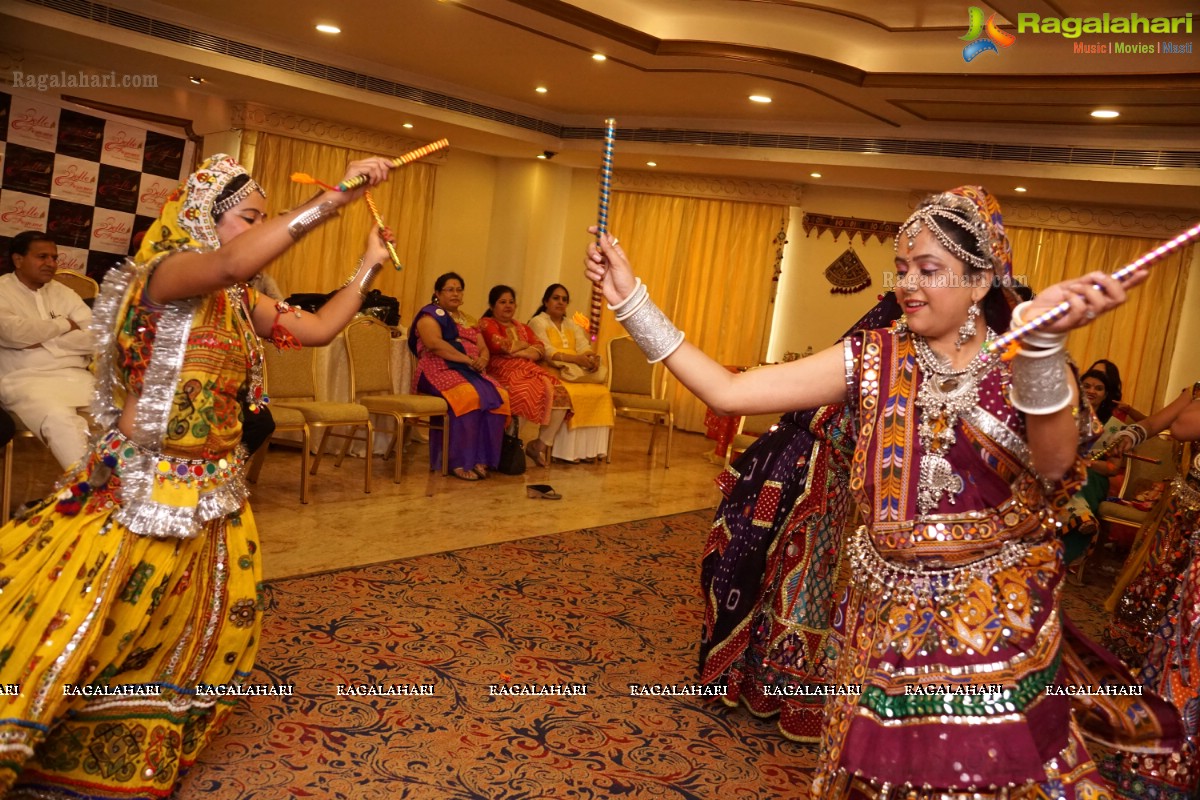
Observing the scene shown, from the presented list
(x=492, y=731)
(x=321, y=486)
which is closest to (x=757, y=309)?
(x=321, y=486)

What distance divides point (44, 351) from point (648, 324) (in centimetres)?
381

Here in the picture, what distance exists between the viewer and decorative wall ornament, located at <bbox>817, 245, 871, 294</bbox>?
996cm

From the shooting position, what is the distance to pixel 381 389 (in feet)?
22.0

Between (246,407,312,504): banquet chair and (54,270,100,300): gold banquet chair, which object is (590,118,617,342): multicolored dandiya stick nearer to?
(246,407,312,504): banquet chair

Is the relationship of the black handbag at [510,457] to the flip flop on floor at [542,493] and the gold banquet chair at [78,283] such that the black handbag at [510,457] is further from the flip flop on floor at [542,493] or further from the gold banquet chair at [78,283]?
the gold banquet chair at [78,283]

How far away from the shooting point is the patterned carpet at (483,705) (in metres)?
2.72

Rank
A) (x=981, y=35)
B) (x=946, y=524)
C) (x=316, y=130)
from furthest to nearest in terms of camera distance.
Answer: (x=316, y=130) < (x=981, y=35) < (x=946, y=524)

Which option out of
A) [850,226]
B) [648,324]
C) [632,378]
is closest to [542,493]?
[632,378]

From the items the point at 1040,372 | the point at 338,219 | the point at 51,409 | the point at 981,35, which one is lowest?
the point at 51,409

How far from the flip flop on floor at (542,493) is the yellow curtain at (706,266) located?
4.11 m

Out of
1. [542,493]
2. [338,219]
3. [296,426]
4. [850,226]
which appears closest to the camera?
[296,426]

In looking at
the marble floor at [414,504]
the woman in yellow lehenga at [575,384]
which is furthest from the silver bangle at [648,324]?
the woman in yellow lehenga at [575,384]

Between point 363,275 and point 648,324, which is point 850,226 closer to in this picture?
point 363,275

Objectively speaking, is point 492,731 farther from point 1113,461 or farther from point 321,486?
point 1113,461
